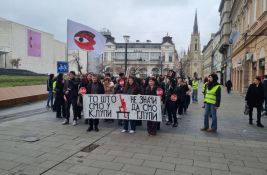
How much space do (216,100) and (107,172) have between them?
488 centimetres

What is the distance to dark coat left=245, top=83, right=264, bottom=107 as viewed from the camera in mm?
10422

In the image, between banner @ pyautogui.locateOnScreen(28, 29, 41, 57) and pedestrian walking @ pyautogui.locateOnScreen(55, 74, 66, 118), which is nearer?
pedestrian walking @ pyautogui.locateOnScreen(55, 74, 66, 118)

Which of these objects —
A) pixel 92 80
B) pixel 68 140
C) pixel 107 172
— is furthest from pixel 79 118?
pixel 107 172

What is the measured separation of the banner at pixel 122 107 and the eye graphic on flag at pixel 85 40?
332 cm

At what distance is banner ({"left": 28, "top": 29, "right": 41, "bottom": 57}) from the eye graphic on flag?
79.2 metres

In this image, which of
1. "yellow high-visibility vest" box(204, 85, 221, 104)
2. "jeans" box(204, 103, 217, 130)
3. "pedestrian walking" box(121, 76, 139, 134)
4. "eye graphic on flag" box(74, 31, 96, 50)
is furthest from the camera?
"eye graphic on flag" box(74, 31, 96, 50)

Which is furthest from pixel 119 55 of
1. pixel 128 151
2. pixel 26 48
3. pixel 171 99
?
pixel 128 151

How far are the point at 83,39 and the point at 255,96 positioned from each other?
7.09 meters

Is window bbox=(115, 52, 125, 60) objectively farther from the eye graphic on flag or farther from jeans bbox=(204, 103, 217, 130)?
jeans bbox=(204, 103, 217, 130)

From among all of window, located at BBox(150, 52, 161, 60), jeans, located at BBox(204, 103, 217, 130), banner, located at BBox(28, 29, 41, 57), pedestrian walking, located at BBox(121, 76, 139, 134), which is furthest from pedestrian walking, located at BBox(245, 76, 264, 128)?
window, located at BBox(150, 52, 161, 60)

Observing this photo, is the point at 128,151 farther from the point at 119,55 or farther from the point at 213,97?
the point at 119,55

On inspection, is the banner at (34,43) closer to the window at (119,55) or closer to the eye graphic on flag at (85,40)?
the window at (119,55)

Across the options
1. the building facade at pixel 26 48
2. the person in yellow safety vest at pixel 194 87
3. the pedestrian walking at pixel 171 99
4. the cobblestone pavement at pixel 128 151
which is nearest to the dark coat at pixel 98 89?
the cobblestone pavement at pixel 128 151

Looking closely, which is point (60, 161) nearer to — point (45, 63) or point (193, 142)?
point (193, 142)
